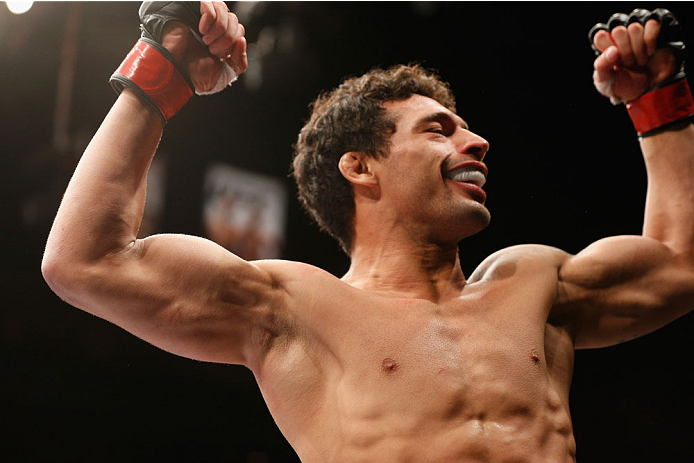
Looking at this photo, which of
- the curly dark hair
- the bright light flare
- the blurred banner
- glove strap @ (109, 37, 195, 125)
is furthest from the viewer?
the blurred banner

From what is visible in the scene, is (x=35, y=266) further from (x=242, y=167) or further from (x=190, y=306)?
(x=190, y=306)

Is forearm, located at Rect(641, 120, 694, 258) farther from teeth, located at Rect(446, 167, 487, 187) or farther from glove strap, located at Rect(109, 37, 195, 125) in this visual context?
glove strap, located at Rect(109, 37, 195, 125)

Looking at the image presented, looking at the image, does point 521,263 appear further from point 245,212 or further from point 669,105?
point 245,212

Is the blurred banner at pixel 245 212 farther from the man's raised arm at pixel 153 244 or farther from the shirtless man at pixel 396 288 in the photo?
the man's raised arm at pixel 153 244

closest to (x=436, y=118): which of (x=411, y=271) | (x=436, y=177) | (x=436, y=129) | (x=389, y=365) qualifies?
(x=436, y=129)

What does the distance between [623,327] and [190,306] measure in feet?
3.21

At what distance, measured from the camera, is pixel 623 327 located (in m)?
1.52

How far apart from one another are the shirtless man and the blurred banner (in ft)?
4.79

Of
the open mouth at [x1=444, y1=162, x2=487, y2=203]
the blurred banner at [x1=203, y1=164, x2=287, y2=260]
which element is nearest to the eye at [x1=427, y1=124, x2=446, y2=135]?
the open mouth at [x1=444, y1=162, x2=487, y2=203]

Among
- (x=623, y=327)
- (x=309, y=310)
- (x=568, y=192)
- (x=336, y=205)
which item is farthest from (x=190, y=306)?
(x=568, y=192)

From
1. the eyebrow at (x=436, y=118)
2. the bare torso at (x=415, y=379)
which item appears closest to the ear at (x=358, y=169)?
the eyebrow at (x=436, y=118)

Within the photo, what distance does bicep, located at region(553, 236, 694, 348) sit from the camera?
1486mm

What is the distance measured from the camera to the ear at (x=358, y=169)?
5.25 ft

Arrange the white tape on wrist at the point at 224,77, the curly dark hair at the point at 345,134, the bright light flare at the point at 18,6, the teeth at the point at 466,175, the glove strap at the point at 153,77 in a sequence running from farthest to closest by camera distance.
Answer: the bright light flare at the point at 18,6 < the curly dark hair at the point at 345,134 < the teeth at the point at 466,175 < the white tape on wrist at the point at 224,77 < the glove strap at the point at 153,77
